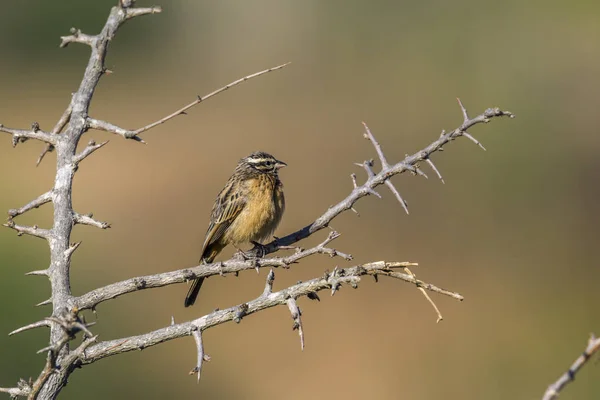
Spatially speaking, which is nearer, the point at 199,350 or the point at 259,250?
the point at 199,350

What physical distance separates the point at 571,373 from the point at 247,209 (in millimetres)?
4889

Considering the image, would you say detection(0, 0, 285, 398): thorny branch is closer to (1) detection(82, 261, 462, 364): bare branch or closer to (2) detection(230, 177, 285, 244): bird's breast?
(1) detection(82, 261, 462, 364): bare branch

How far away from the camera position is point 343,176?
21.5 meters

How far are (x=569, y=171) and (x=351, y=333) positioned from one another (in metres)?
9.07

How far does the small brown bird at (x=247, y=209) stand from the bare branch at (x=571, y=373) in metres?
4.72

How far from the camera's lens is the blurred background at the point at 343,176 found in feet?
48.6

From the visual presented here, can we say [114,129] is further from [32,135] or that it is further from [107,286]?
[107,286]

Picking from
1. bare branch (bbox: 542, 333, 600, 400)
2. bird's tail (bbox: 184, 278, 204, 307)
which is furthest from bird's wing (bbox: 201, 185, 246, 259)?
bare branch (bbox: 542, 333, 600, 400)

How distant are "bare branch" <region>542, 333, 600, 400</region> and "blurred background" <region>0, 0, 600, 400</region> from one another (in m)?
9.95

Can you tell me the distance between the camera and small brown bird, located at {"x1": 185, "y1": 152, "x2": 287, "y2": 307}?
300 inches

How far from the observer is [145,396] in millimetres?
14211

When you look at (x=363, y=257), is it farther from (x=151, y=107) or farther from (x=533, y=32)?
(x=533, y=32)

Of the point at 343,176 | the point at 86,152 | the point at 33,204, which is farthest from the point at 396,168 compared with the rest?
the point at 343,176

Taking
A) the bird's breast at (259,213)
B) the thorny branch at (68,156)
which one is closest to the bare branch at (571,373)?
the thorny branch at (68,156)
